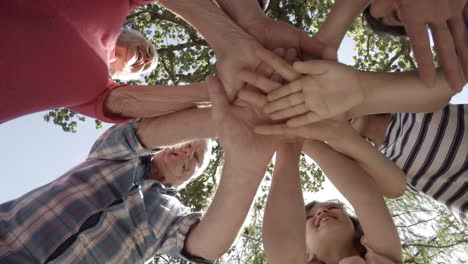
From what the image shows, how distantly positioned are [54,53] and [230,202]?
99 centimetres

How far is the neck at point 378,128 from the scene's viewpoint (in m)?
2.52

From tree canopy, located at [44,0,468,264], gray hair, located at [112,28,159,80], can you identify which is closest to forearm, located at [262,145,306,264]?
gray hair, located at [112,28,159,80]

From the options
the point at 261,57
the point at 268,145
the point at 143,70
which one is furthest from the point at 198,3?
the point at 143,70

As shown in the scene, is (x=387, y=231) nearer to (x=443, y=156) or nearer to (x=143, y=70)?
(x=443, y=156)

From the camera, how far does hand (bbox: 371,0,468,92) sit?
5.02 feet

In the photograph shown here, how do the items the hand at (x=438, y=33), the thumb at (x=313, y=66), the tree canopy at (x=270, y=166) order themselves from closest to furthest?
the hand at (x=438, y=33) → the thumb at (x=313, y=66) → the tree canopy at (x=270, y=166)

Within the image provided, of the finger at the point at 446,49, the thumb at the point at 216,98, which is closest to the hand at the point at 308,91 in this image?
the thumb at the point at 216,98

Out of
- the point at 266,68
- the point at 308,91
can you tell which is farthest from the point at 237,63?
the point at 308,91

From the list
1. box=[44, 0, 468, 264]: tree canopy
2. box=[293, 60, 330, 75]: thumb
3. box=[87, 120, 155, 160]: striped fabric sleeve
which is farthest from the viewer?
box=[44, 0, 468, 264]: tree canopy

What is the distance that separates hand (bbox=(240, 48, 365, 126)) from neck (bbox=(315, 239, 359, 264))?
3.51 feet

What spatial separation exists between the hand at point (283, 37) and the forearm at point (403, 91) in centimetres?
29

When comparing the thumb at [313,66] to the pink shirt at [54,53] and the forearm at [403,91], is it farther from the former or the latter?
the pink shirt at [54,53]

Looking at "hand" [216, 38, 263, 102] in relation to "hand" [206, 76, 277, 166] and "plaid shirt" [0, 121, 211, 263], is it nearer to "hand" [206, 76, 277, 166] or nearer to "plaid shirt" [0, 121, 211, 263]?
"hand" [206, 76, 277, 166]

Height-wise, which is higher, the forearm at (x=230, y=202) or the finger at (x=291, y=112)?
the finger at (x=291, y=112)
